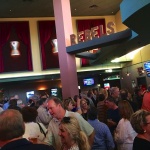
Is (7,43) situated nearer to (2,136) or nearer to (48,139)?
(48,139)

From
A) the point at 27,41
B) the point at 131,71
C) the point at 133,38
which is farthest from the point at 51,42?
the point at 133,38

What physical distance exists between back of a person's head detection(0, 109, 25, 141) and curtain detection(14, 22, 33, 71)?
13607 millimetres

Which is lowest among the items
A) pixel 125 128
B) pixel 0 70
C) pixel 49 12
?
pixel 125 128

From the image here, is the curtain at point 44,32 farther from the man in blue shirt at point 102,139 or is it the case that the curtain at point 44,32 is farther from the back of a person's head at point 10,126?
the back of a person's head at point 10,126

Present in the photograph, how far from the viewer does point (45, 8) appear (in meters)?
14.3

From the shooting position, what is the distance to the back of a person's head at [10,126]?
71.7 inches

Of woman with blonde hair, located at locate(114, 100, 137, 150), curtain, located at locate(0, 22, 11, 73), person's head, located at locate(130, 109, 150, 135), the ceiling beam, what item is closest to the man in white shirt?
woman with blonde hair, located at locate(114, 100, 137, 150)

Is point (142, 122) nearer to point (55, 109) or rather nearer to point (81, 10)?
point (55, 109)

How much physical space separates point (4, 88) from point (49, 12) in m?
5.33

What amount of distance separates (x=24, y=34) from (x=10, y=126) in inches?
556

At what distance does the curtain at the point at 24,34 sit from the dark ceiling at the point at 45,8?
52 cm

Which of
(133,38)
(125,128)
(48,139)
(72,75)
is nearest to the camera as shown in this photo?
(48,139)

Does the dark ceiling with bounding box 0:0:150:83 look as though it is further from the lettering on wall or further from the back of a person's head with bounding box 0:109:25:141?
the back of a person's head with bounding box 0:109:25:141

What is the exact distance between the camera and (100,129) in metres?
3.80
